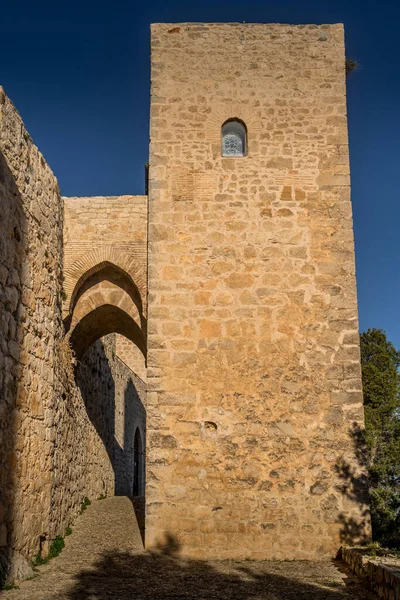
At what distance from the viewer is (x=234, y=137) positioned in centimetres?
855

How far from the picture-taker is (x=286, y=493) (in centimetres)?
749

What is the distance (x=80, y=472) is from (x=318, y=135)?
605cm

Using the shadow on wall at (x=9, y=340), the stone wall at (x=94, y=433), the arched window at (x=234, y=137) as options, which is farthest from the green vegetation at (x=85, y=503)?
the arched window at (x=234, y=137)

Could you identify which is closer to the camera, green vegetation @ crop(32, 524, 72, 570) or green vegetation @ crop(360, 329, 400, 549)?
green vegetation @ crop(32, 524, 72, 570)

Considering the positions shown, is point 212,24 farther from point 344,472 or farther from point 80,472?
point 80,472

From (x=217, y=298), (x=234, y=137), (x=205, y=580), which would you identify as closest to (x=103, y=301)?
(x=217, y=298)

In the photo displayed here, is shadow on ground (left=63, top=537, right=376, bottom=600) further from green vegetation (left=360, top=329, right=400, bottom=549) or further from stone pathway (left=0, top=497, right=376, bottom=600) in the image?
green vegetation (left=360, top=329, right=400, bottom=549)

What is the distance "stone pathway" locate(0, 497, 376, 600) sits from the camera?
221 inches

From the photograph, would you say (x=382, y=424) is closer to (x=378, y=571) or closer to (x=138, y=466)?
(x=138, y=466)

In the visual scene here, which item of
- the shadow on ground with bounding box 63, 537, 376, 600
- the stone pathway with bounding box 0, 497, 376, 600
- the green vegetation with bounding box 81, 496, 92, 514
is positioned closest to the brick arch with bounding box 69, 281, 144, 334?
the green vegetation with bounding box 81, 496, 92, 514

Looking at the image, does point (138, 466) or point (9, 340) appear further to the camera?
point (138, 466)

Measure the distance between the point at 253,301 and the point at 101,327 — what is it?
3261mm

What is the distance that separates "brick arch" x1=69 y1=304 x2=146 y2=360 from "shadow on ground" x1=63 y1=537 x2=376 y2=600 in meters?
3.39

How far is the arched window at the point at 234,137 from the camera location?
8492mm
